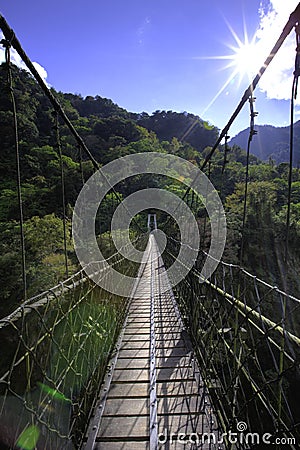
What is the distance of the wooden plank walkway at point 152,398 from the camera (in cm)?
94

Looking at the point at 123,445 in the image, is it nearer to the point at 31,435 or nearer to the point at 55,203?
the point at 31,435

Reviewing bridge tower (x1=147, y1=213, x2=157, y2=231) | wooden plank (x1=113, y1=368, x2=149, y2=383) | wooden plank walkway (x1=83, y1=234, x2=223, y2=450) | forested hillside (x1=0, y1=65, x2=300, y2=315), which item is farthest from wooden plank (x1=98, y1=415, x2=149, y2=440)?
bridge tower (x1=147, y1=213, x2=157, y2=231)

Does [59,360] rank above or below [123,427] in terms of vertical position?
above

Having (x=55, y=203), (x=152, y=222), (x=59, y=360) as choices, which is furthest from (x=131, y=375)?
(x=152, y=222)

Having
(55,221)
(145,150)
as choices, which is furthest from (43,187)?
(145,150)

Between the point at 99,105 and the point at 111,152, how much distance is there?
14381 millimetres

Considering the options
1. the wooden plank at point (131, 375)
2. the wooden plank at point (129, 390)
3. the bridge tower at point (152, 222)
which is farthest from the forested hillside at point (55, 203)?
the bridge tower at point (152, 222)

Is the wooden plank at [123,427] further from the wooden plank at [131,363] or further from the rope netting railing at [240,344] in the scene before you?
the wooden plank at [131,363]

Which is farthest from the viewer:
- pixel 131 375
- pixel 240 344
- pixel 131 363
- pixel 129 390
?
pixel 131 363

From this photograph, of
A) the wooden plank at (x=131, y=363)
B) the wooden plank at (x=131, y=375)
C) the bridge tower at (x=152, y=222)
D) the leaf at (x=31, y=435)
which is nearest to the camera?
the leaf at (x=31, y=435)

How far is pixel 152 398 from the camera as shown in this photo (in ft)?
3.82

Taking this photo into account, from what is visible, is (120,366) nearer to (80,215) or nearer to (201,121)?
(80,215)

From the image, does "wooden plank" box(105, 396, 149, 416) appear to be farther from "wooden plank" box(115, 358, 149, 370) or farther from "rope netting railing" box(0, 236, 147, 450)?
"wooden plank" box(115, 358, 149, 370)

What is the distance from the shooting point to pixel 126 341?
1.78 m
